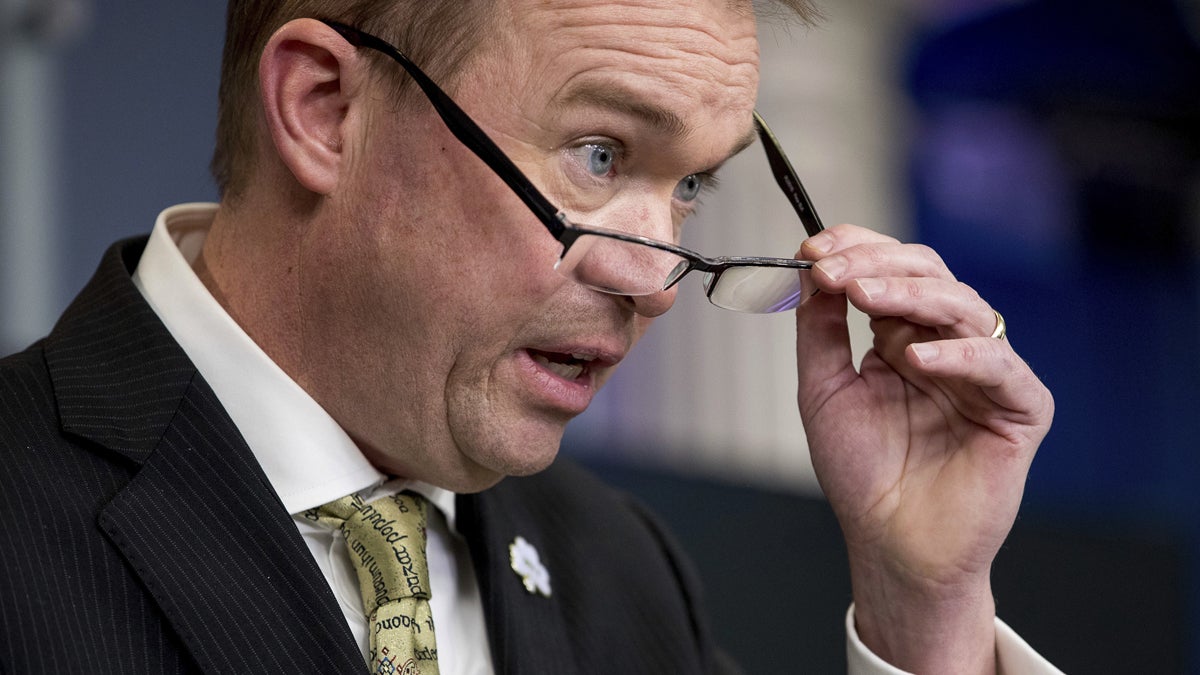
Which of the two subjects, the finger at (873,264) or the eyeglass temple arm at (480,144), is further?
the finger at (873,264)

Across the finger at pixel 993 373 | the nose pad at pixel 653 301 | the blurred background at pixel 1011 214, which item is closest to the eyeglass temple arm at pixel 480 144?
the nose pad at pixel 653 301

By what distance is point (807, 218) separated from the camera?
5.74 feet

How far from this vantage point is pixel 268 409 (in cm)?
153

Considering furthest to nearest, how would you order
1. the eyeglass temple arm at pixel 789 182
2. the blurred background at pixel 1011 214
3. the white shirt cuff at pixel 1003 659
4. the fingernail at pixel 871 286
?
the blurred background at pixel 1011 214
the eyeglass temple arm at pixel 789 182
the white shirt cuff at pixel 1003 659
the fingernail at pixel 871 286

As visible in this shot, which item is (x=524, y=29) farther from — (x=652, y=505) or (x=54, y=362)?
(x=652, y=505)

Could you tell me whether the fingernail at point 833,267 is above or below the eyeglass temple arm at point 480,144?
below

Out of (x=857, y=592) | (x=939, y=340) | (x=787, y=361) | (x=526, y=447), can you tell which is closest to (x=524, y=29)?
(x=526, y=447)

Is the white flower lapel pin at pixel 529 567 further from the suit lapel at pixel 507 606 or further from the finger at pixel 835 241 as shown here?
the finger at pixel 835 241

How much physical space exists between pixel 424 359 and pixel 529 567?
1.41 ft

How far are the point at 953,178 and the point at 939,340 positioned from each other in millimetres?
2797

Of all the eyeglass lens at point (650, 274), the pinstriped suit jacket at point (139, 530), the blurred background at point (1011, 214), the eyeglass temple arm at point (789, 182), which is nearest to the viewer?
the pinstriped suit jacket at point (139, 530)

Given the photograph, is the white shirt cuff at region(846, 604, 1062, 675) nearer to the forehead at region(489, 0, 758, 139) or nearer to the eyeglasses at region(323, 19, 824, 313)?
the eyeglasses at region(323, 19, 824, 313)

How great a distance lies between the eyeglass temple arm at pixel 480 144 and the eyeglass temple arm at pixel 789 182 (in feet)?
1.49

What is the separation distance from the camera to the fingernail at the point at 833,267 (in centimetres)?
152
